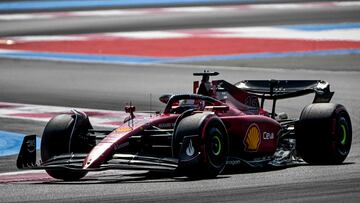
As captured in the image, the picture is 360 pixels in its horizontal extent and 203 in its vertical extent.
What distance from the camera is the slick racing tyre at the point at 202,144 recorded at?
498 inches

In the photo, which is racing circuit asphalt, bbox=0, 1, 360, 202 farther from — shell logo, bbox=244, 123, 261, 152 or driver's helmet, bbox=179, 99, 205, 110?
driver's helmet, bbox=179, 99, 205, 110

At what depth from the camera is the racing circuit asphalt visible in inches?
449

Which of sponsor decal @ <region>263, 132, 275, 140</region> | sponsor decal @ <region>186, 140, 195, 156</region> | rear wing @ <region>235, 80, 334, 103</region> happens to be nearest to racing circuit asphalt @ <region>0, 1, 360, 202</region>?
sponsor decal @ <region>186, 140, 195, 156</region>

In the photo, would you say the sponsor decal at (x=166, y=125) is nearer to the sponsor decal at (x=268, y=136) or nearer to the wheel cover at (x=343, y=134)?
the sponsor decal at (x=268, y=136)

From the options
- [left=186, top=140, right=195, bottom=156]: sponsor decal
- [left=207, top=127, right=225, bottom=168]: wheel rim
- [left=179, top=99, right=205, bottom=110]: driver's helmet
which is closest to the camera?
[left=186, top=140, right=195, bottom=156]: sponsor decal

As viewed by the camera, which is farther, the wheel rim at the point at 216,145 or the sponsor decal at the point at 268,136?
the sponsor decal at the point at 268,136

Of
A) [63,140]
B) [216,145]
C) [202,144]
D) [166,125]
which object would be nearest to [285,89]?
[166,125]

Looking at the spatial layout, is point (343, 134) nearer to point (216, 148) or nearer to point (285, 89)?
point (285, 89)

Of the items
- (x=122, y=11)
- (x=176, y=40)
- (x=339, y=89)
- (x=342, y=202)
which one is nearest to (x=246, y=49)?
(x=176, y=40)

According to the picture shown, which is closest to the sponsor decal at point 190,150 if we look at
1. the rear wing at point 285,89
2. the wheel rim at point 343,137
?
the wheel rim at point 343,137

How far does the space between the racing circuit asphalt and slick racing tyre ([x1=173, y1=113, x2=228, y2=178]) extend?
0.61 feet

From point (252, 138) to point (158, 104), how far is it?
26.6 feet

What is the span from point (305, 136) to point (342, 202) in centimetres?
339

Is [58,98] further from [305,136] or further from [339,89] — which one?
[305,136]
